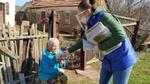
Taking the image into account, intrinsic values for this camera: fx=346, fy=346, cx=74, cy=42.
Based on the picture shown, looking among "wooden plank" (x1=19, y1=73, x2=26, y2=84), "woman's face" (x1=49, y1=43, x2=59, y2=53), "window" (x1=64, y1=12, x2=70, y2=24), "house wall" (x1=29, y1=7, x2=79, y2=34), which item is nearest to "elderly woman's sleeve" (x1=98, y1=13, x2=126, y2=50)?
"woman's face" (x1=49, y1=43, x2=59, y2=53)

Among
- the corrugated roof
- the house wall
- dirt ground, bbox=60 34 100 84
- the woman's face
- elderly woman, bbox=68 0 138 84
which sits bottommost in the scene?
the house wall

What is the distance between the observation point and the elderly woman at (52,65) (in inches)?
225

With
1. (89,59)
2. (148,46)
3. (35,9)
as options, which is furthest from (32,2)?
(89,59)

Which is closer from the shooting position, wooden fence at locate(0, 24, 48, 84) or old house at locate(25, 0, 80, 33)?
wooden fence at locate(0, 24, 48, 84)

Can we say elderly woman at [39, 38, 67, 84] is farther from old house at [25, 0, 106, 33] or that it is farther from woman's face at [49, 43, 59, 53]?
old house at [25, 0, 106, 33]

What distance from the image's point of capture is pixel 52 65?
5.82 metres

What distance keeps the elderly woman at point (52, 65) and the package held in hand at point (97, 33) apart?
145 cm

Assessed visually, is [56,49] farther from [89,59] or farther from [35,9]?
[35,9]

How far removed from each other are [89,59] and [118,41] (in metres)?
6.22

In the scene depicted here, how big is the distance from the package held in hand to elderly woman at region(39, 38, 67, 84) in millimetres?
1452

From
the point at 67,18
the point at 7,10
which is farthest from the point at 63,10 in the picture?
the point at 7,10

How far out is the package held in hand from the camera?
4.09 meters

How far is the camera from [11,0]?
3441cm

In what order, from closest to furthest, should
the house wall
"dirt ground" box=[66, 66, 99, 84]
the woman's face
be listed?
the woman's face < "dirt ground" box=[66, 66, 99, 84] < the house wall
